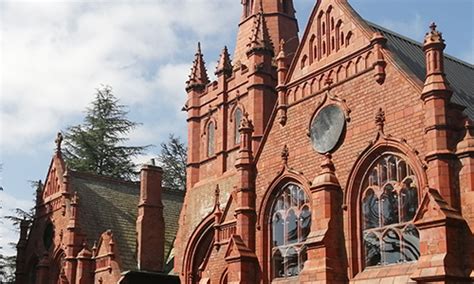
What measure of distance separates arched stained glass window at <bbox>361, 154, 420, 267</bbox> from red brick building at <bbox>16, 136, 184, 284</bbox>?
15466 mm

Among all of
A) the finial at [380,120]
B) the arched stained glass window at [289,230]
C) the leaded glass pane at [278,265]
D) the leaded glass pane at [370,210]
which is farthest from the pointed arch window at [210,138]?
the finial at [380,120]

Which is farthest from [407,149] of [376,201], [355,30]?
[355,30]

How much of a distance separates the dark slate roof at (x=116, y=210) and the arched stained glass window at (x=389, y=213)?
61.0 feet

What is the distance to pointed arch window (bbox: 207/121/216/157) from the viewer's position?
3902cm

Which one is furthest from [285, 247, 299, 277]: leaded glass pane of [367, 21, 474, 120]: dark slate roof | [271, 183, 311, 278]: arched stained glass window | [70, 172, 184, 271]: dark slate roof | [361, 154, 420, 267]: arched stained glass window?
[70, 172, 184, 271]: dark slate roof

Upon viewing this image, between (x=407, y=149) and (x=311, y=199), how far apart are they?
466 centimetres

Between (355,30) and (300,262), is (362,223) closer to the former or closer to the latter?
(300,262)

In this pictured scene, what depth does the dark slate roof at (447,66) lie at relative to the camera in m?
25.3

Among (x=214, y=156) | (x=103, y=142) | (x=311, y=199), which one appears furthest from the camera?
(x=103, y=142)

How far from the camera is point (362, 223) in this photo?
2452 cm

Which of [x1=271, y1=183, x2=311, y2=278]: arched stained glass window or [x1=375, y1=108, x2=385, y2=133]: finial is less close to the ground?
[x1=375, y1=108, x2=385, y2=133]: finial

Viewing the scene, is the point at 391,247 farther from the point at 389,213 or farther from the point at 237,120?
the point at 237,120

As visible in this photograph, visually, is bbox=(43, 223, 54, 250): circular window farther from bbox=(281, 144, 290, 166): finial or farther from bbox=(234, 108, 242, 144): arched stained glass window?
bbox=(281, 144, 290, 166): finial

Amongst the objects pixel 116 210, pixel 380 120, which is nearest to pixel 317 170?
pixel 380 120
